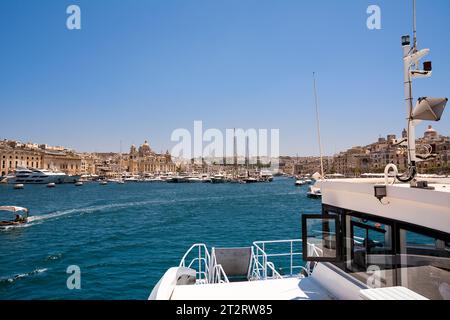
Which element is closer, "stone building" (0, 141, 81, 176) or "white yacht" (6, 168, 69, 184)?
"white yacht" (6, 168, 69, 184)

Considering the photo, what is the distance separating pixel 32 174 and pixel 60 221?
10167 centimetres

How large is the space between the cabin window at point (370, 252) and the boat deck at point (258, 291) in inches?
39.7

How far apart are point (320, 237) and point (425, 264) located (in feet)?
5.54

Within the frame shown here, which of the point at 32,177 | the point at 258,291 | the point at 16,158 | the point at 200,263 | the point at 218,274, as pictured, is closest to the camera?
the point at 258,291

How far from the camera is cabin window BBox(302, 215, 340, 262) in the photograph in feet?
15.8

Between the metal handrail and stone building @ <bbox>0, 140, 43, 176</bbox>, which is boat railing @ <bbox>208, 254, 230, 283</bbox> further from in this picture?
stone building @ <bbox>0, 140, 43, 176</bbox>

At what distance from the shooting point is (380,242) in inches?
162

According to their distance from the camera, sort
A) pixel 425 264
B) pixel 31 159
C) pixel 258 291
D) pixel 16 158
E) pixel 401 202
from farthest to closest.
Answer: pixel 31 159 → pixel 16 158 → pixel 258 291 → pixel 401 202 → pixel 425 264

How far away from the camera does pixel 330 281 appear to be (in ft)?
16.8

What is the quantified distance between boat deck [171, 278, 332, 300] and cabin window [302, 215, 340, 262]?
803 millimetres

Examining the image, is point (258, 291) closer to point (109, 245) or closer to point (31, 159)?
point (109, 245)

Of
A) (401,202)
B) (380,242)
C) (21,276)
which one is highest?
(401,202)

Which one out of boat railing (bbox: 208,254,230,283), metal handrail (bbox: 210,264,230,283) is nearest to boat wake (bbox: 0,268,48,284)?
boat railing (bbox: 208,254,230,283)

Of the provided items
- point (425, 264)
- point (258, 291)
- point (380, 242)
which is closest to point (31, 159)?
point (258, 291)
